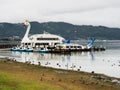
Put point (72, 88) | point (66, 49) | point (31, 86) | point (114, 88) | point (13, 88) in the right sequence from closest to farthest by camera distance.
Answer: point (13, 88) < point (31, 86) < point (72, 88) < point (114, 88) < point (66, 49)

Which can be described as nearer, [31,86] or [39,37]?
[31,86]

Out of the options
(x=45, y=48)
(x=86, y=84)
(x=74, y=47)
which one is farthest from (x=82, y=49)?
(x=86, y=84)

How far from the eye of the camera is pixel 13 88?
28.5 meters

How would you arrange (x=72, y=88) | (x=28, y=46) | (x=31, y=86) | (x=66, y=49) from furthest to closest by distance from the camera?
1. (x=28, y=46)
2. (x=66, y=49)
3. (x=72, y=88)
4. (x=31, y=86)

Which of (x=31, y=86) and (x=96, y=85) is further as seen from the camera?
(x=96, y=85)

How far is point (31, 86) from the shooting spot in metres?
31.2

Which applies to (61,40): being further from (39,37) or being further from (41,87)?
(41,87)

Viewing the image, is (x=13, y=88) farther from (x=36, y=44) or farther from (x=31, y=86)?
(x=36, y=44)

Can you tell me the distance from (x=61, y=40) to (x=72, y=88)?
135293 mm

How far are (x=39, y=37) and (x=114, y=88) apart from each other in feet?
428

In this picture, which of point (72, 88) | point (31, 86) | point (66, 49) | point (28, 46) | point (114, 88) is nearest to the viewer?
point (31, 86)

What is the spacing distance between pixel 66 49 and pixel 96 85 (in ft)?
375

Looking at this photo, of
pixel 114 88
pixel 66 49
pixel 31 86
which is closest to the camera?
pixel 31 86

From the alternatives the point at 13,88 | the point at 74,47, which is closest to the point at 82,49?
the point at 74,47
